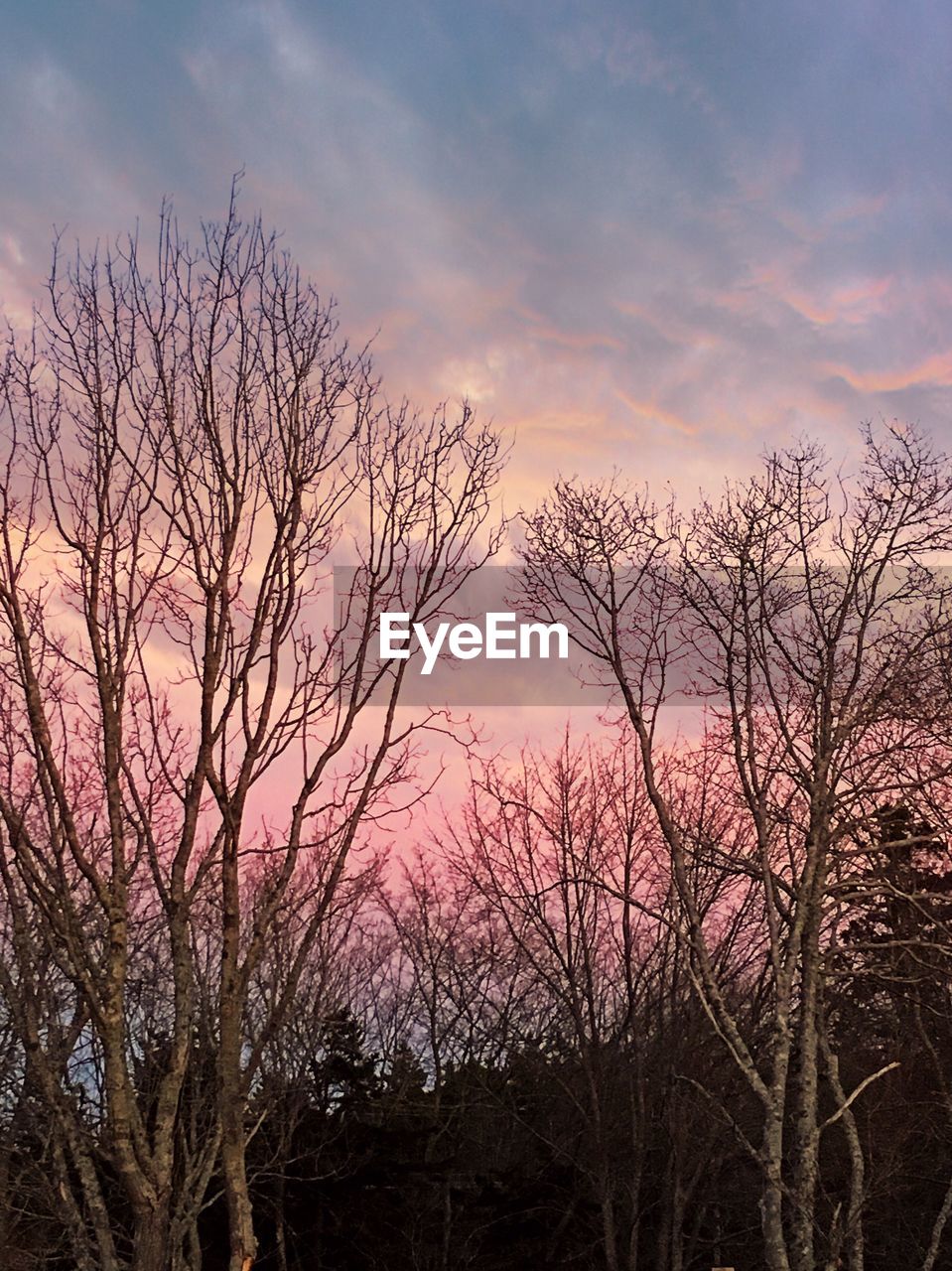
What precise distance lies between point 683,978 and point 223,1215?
975 centimetres

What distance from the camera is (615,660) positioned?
15258 millimetres

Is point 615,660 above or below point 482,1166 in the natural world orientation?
above

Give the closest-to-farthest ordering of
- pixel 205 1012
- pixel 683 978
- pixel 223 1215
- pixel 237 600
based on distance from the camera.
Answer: pixel 237 600 < pixel 205 1012 < pixel 223 1215 < pixel 683 978

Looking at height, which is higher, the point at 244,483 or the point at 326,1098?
the point at 244,483

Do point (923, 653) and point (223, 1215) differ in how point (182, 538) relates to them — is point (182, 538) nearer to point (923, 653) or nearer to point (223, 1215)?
point (923, 653)

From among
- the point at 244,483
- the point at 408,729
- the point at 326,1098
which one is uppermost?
the point at 244,483

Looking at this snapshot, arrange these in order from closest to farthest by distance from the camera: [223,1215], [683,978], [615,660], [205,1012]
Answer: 1. [615,660]
2. [205,1012]
3. [223,1215]
4. [683,978]

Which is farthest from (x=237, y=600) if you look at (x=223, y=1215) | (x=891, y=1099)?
(x=891, y=1099)

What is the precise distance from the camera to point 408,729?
9773 millimetres

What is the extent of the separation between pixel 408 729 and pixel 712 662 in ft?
23.9

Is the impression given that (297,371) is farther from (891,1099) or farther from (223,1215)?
(891,1099)

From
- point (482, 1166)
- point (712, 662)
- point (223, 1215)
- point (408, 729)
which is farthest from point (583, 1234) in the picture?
point (408, 729)

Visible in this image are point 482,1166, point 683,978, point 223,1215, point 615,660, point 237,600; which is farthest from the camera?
point 482,1166

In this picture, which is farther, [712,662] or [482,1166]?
[482,1166]
